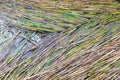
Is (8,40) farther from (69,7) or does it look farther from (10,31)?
(69,7)

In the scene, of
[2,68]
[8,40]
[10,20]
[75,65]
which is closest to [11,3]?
[10,20]

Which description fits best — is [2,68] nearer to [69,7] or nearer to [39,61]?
[39,61]

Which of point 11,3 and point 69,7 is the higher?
point 11,3

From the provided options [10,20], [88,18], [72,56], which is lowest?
[72,56]

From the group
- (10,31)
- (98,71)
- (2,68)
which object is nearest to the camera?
(98,71)

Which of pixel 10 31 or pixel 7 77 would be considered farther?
pixel 10 31

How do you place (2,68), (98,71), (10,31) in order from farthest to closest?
(10,31) → (2,68) → (98,71)
